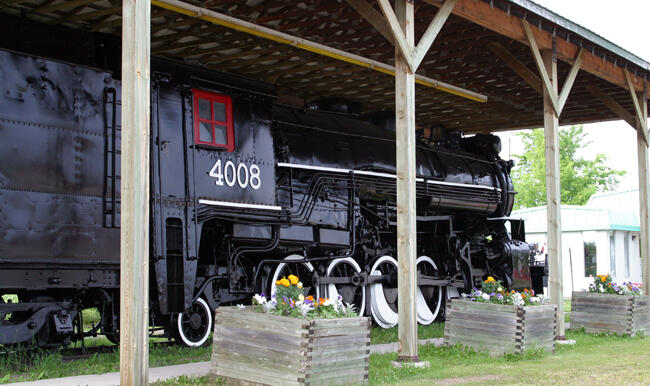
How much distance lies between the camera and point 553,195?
11.0 metres

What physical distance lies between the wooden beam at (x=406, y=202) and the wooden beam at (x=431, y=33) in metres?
0.12

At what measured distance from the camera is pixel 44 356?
7730 millimetres

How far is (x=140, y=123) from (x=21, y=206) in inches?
97.1

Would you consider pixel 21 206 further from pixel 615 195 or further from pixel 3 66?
pixel 615 195

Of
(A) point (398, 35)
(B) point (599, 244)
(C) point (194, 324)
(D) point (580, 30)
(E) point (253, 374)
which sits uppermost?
(D) point (580, 30)

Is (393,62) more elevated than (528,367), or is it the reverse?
(393,62)

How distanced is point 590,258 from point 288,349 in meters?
24.6

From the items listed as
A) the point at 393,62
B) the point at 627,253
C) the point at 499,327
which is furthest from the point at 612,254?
the point at 499,327

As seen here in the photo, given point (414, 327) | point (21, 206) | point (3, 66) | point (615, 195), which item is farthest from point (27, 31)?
point (615, 195)

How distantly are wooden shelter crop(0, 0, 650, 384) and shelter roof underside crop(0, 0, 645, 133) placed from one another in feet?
0.09

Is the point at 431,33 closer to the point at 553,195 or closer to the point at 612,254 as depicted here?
the point at 553,195

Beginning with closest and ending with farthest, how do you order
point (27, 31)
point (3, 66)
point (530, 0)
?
point (3, 66), point (27, 31), point (530, 0)

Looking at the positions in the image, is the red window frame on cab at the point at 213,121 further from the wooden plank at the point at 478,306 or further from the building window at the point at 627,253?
the building window at the point at 627,253

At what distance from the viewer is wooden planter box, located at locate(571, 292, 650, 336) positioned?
40.8 ft
